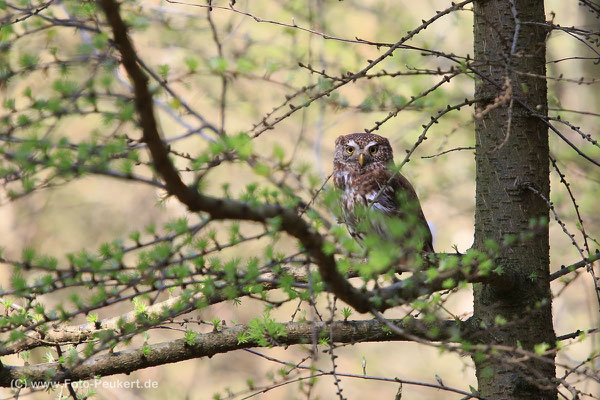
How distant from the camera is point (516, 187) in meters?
2.84

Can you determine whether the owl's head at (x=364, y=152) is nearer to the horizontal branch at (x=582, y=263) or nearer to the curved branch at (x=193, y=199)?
the horizontal branch at (x=582, y=263)

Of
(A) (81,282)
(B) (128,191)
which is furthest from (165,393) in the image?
(A) (81,282)

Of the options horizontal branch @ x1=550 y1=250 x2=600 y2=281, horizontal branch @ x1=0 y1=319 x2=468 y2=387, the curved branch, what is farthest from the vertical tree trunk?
the curved branch

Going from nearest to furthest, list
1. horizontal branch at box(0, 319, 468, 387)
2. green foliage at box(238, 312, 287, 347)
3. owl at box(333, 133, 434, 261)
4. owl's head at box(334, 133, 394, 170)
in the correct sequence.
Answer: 1. green foliage at box(238, 312, 287, 347)
2. horizontal branch at box(0, 319, 468, 387)
3. owl at box(333, 133, 434, 261)
4. owl's head at box(334, 133, 394, 170)

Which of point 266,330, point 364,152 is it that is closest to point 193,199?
point 266,330

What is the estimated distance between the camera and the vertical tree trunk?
9.21 feet

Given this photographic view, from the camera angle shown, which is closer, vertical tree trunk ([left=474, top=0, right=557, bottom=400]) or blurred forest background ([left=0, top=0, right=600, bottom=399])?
vertical tree trunk ([left=474, top=0, right=557, bottom=400])

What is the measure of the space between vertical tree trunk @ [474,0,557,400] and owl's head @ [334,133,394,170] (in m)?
2.00

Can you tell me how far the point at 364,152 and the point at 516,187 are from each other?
7.01 feet

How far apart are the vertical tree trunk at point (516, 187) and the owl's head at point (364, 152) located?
200 centimetres

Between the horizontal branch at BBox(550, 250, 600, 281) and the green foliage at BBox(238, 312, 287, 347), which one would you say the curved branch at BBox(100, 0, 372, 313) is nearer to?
the green foliage at BBox(238, 312, 287, 347)

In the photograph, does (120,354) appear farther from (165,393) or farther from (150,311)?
(165,393)

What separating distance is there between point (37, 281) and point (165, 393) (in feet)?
23.8

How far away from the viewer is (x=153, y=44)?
637cm
